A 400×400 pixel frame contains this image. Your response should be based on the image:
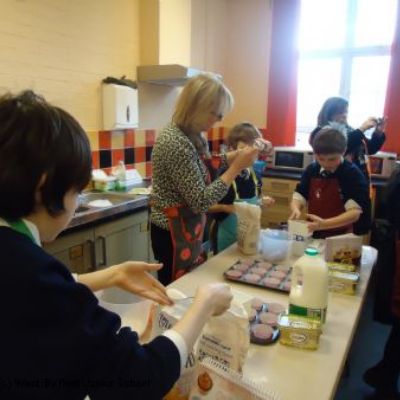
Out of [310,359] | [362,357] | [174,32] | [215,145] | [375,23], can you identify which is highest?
[375,23]

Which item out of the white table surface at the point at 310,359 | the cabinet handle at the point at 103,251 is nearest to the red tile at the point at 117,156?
the cabinet handle at the point at 103,251

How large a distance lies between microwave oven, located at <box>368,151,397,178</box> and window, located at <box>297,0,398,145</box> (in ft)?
1.96

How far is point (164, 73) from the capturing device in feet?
9.70

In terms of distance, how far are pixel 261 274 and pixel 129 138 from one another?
2.01m

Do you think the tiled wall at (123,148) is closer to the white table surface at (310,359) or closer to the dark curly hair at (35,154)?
the white table surface at (310,359)

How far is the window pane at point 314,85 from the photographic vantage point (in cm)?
397

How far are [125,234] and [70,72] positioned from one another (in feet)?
3.58

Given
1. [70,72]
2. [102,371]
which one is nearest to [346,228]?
[102,371]

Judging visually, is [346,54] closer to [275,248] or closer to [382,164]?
[382,164]

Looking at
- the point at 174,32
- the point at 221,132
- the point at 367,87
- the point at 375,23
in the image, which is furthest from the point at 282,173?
the point at 375,23

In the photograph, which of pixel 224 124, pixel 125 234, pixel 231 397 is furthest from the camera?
pixel 224 124

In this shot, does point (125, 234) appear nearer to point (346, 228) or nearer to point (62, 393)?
point (346, 228)

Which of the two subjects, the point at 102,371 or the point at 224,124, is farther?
the point at 224,124

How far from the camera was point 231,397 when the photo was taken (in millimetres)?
751
